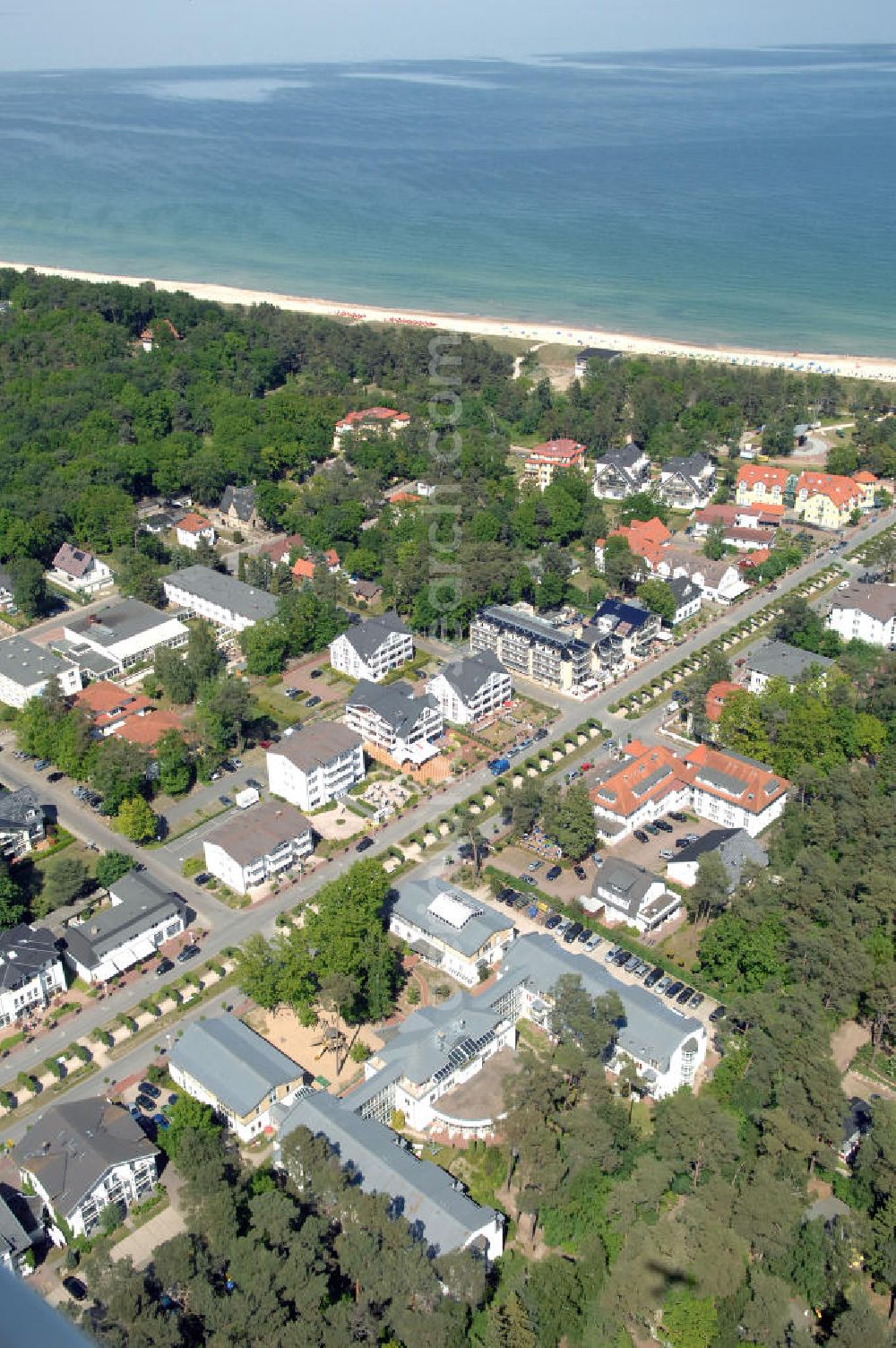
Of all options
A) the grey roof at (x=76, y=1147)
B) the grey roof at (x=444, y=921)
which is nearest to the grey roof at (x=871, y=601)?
the grey roof at (x=444, y=921)

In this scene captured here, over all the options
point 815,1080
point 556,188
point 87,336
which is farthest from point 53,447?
point 556,188

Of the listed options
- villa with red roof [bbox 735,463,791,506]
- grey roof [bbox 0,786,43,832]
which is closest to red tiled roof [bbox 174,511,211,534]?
grey roof [bbox 0,786,43,832]

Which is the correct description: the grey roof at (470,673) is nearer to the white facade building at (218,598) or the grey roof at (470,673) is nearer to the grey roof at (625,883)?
the white facade building at (218,598)

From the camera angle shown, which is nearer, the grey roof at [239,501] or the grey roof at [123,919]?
the grey roof at [123,919]

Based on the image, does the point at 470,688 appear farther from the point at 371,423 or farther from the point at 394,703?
the point at 371,423

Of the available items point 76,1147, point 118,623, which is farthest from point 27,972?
point 118,623

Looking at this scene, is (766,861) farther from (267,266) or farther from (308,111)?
(308,111)

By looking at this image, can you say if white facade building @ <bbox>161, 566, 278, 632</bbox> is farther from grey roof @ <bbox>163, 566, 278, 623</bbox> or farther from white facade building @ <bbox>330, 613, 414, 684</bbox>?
white facade building @ <bbox>330, 613, 414, 684</bbox>
